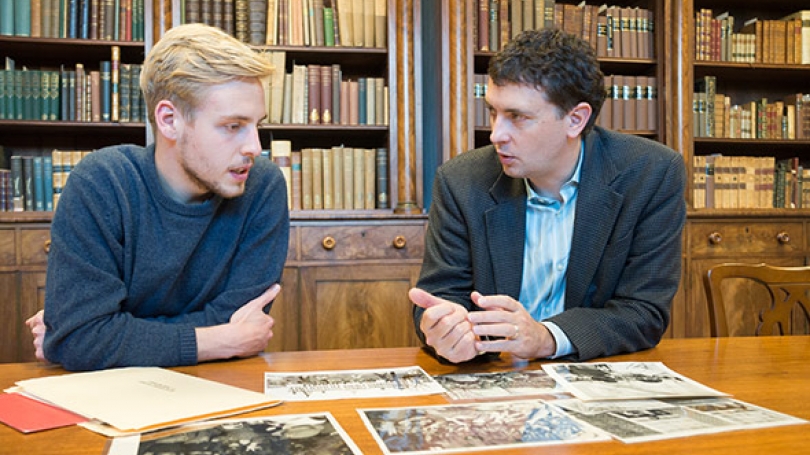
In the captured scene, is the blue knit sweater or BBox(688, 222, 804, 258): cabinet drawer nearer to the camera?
the blue knit sweater

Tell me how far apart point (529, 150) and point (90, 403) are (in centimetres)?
98

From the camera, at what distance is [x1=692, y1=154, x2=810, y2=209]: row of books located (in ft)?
10.7

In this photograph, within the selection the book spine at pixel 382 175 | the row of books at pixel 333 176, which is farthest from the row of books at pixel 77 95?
the book spine at pixel 382 175

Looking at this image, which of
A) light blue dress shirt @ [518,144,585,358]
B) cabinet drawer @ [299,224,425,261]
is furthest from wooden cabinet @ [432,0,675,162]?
light blue dress shirt @ [518,144,585,358]

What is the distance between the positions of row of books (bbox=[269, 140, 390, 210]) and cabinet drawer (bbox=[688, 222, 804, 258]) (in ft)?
4.62

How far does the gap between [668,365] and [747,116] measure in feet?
8.71

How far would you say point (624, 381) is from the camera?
99cm

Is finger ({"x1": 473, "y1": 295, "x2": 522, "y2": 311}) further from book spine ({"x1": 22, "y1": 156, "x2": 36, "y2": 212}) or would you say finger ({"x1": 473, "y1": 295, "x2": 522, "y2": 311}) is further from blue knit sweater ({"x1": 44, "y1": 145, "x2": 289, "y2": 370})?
book spine ({"x1": 22, "y1": 156, "x2": 36, "y2": 212})

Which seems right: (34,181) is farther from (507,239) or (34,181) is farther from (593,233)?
(593,233)

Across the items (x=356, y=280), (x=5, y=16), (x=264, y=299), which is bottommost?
(x=356, y=280)

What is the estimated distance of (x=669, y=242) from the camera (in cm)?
142

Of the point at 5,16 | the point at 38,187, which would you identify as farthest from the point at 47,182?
the point at 5,16

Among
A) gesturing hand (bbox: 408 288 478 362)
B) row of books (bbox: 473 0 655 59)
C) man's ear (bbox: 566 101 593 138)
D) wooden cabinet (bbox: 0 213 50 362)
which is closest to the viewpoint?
gesturing hand (bbox: 408 288 478 362)

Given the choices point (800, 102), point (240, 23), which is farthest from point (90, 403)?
point (800, 102)
